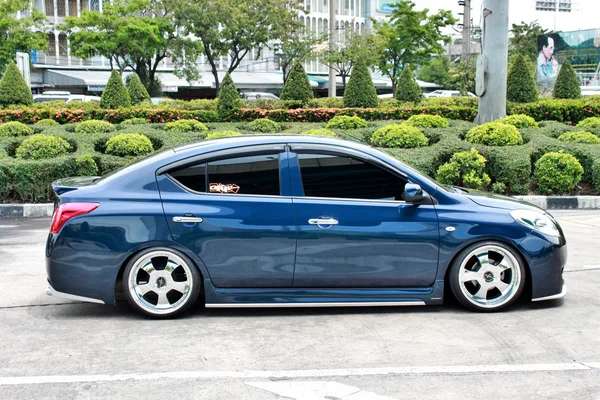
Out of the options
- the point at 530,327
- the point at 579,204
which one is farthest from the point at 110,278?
the point at 579,204

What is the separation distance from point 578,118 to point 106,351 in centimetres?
1912

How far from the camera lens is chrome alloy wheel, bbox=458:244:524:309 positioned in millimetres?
5750

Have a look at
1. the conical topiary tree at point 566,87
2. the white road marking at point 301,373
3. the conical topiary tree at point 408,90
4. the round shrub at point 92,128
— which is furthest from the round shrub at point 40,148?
the conical topiary tree at point 566,87

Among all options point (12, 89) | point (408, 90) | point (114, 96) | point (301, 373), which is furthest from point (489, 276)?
point (12, 89)

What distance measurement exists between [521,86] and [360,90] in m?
4.96

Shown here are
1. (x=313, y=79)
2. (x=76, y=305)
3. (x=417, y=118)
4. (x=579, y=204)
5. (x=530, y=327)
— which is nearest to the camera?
(x=530, y=327)

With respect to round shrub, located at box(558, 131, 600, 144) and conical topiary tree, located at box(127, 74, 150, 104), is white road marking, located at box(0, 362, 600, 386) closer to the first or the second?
round shrub, located at box(558, 131, 600, 144)

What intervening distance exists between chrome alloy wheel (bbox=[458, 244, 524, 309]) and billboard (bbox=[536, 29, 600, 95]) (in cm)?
6494

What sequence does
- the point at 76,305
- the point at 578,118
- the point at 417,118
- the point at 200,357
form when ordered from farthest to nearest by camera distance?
the point at 578,118 → the point at 417,118 → the point at 76,305 → the point at 200,357

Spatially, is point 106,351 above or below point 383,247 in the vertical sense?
below

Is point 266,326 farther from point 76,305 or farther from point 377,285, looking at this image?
point 76,305

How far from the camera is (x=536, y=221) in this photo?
5.89 meters

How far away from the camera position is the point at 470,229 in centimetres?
571

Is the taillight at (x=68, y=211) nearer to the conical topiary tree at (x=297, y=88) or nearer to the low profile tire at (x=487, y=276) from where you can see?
the low profile tire at (x=487, y=276)
